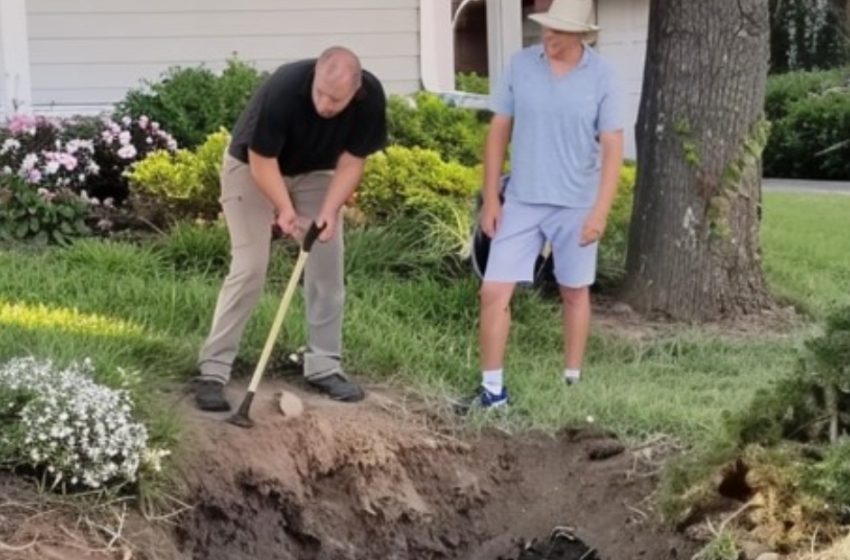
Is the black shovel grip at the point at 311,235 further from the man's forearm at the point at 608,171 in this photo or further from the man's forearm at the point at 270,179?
the man's forearm at the point at 608,171

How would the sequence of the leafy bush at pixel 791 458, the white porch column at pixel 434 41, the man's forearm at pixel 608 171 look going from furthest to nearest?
the white porch column at pixel 434 41
the man's forearm at pixel 608 171
the leafy bush at pixel 791 458

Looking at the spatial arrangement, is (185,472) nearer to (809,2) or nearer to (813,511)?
(813,511)

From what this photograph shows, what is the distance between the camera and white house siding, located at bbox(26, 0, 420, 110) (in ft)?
36.5

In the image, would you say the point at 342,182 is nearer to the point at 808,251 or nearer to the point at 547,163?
the point at 547,163

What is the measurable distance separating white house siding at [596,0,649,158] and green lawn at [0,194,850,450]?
43.4 feet

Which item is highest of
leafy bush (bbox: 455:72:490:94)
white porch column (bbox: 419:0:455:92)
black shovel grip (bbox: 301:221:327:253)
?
white porch column (bbox: 419:0:455:92)

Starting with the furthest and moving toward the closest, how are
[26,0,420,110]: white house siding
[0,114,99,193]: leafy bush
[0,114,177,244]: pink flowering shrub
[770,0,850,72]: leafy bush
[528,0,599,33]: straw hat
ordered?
[770,0,850,72]: leafy bush, [26,0,420,110]: white house siding, [0,114,99,193]: leafy bush, [0,114,177,244]: pink flowering shrub, [528,0,599,33]: straw hat

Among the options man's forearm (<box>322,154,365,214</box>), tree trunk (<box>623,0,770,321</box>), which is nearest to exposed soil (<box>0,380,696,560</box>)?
man's forearm (<box>322,154,365,214</box>)

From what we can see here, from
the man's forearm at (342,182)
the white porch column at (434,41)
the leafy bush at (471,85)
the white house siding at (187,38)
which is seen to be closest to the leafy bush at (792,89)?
the leafy bush at (471,85)

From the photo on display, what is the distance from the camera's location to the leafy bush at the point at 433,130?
10.3 metres

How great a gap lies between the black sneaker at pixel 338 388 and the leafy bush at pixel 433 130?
3908mm

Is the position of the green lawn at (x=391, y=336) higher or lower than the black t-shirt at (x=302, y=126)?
lower

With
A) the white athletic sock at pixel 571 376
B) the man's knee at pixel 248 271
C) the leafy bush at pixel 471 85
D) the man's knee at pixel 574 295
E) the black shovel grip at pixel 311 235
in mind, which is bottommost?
the white athletic sock at pixel 571 376

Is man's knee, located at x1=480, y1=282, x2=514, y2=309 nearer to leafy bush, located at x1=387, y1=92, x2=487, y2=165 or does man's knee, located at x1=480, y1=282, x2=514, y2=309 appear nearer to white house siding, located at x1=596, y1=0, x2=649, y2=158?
leafy bush, located at x1=387, y1=92, x2=487, y2=165
